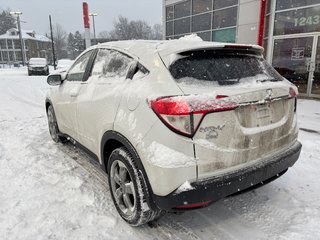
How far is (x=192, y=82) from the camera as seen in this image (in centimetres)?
223

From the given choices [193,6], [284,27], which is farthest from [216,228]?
[193,6]

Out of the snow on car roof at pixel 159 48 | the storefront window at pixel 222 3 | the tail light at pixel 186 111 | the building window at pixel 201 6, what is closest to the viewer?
the tail light at pixel 186 111

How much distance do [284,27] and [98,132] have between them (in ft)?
32.6

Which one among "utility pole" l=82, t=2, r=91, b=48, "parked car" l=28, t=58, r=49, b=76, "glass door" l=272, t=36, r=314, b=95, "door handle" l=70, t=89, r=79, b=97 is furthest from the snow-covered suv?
"parked car" l=28, t=58, r=49, b=76

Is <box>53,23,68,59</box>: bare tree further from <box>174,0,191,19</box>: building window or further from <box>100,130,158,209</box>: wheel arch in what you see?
<box>100,130,158,209</box>: wheel arch

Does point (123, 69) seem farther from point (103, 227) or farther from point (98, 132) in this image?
point (103, 227)

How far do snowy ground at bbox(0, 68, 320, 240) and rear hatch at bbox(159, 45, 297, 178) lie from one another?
757 mm

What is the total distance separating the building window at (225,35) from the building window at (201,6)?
135cm

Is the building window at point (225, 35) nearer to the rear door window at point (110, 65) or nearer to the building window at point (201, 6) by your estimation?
the building window at point (201, 6)

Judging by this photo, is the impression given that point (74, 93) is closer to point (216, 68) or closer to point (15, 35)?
point (216, 68)

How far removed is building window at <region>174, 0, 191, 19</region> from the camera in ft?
50.6

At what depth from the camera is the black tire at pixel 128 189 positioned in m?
2.36

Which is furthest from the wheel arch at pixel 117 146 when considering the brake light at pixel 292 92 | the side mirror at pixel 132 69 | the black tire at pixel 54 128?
the black tire at pixel 54 128

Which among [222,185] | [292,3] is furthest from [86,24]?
[222,185]
